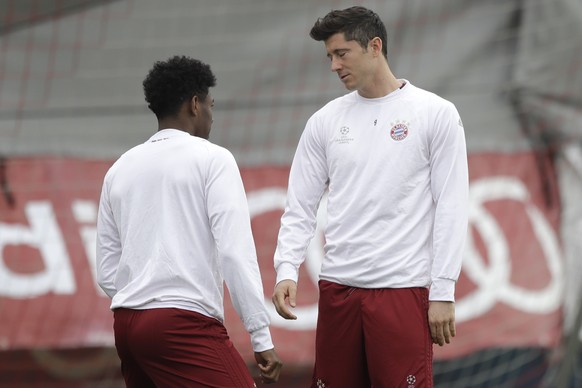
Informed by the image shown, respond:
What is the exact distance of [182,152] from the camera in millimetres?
4445

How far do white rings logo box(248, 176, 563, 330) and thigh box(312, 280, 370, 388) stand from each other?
3.47m

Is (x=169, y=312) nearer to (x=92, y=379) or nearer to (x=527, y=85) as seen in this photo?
(x=92, y=379)

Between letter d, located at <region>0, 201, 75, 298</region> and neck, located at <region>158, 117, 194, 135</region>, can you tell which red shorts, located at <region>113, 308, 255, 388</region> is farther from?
letter d, located at <region>0, 201, 75, 298</region>

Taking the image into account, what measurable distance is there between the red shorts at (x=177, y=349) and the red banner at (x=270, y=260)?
356 centimetres

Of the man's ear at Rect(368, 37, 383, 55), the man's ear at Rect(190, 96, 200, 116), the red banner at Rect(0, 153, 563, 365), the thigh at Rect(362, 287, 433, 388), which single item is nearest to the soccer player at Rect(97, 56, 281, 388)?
the man's ear at Rect(190, 96, 200, 116)

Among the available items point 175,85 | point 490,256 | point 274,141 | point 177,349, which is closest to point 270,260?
point 274,141

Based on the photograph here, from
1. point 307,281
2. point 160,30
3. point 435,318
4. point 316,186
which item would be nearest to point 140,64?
point 160,30

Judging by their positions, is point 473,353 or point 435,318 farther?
point 473,353

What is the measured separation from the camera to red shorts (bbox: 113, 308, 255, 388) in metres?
4.35

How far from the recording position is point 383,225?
4.55 meters

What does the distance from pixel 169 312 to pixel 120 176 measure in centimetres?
52

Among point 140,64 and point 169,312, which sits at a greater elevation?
point 140,64

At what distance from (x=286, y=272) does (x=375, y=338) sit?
41 centimetres

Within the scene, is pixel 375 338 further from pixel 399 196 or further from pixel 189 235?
pixel 189 235
